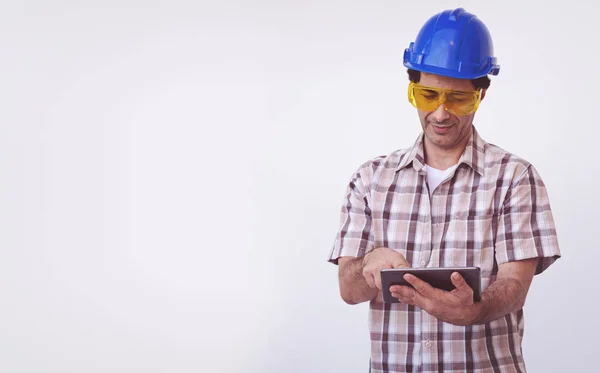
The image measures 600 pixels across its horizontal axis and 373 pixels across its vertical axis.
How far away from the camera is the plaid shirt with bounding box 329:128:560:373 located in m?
2.35

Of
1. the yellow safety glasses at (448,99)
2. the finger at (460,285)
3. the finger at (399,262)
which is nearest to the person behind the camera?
the finger at (460,285)

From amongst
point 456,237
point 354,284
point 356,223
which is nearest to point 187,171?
point 356,223

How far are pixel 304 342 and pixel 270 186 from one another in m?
0.80

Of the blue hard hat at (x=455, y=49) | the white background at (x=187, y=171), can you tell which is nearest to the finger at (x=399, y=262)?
the blue hard hat at (x=455, y=49)

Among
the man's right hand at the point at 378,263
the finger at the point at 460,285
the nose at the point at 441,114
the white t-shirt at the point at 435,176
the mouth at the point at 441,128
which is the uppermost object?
the nose at the point at 441,114

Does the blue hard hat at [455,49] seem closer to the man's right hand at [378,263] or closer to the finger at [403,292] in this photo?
the man's right hand at [378,263]

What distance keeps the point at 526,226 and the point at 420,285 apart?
0.39 m

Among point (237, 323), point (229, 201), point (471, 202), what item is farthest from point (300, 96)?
point (471, 202)

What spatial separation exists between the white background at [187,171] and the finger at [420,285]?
217cm

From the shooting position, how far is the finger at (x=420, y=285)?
82.9 inches

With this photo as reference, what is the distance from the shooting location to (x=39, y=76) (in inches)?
173

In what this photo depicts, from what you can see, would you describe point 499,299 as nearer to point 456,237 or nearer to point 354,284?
point 456,237

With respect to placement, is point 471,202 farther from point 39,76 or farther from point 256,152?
point 39,76

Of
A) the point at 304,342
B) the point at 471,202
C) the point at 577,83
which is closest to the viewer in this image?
the point at 471,202
